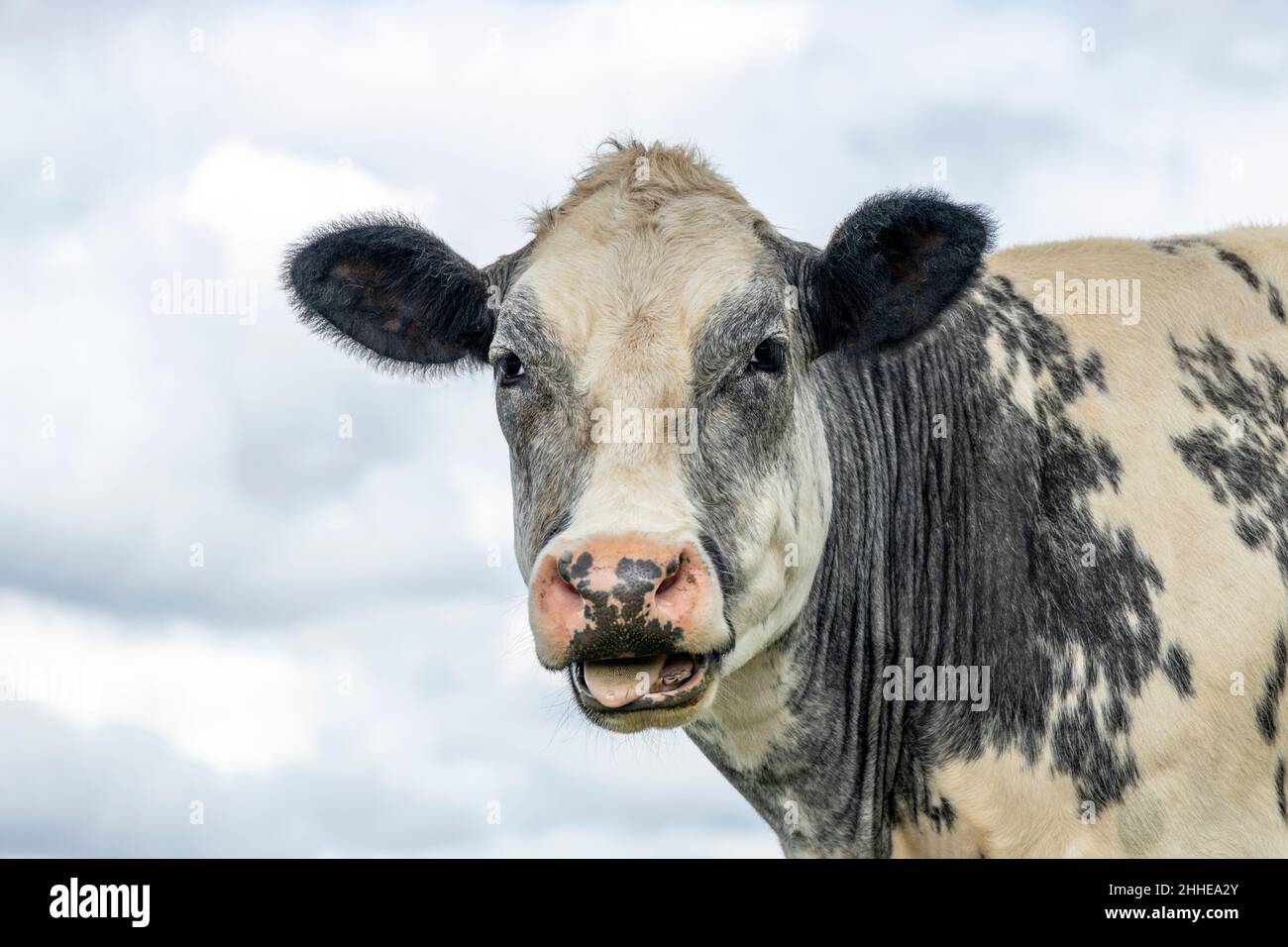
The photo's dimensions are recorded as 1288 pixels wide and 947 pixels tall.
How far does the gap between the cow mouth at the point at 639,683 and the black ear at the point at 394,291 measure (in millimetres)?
2846

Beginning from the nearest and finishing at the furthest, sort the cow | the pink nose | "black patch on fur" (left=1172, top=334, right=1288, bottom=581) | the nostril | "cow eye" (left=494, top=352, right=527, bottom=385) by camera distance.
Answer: the pink nose, the nostril, the cow, "cow eye" (left=494, top=352, right=527, bottom=385), "black patch on fur" (left=1172, top=334, right=1288, bottom=581)

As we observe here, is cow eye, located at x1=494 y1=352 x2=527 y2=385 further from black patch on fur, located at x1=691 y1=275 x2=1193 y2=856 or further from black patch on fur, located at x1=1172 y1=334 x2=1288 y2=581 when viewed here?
black patch on fur, located at x1=1172 y1=334 x2=1288 y2=581

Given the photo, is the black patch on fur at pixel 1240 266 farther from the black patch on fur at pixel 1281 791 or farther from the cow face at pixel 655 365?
the black patch on fur at pixel 1281 791

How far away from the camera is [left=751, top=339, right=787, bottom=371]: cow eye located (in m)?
7.59

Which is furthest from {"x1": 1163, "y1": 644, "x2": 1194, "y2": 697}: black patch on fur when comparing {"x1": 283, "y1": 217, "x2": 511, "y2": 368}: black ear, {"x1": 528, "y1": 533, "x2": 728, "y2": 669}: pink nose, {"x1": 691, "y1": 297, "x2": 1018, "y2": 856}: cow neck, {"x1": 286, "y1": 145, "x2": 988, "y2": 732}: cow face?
{"x1": 283, "y1": 217, "x2": 511, "y2": 368}: black ear

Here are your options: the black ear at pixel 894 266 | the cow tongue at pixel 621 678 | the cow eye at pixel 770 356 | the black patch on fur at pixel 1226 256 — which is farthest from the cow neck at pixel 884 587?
the black patch on fur at pixel 1226 256

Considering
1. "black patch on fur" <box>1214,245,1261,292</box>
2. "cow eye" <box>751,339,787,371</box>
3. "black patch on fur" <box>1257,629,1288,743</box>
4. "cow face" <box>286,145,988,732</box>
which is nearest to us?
"cow face" <box>286,145,988,732</box>

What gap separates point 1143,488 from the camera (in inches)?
330

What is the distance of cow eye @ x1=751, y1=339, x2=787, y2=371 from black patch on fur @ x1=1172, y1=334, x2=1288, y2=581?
99.5 inches

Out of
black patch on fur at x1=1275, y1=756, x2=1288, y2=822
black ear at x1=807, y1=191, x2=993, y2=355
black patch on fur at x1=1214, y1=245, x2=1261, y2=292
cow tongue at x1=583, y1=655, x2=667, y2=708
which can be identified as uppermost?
black patch on fur at x1=1214, y1=245, x2=1261, y2=292

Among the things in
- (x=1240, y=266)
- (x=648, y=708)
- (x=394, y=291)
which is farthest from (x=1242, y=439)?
(x=394, y=291)

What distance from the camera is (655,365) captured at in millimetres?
7250

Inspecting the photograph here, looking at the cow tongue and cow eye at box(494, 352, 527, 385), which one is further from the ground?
cow eye at box(494, 352, 527, 385)
